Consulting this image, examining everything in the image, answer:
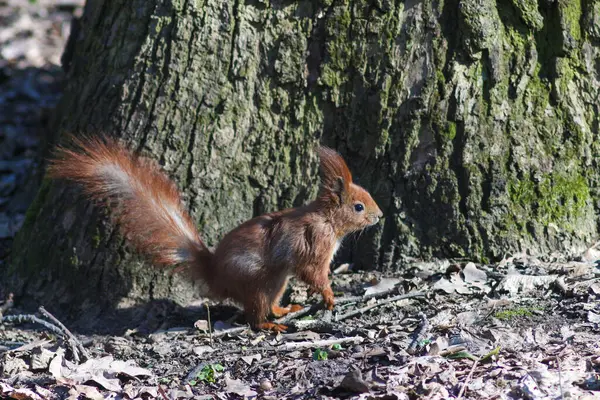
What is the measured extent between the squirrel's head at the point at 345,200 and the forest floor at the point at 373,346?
379mm

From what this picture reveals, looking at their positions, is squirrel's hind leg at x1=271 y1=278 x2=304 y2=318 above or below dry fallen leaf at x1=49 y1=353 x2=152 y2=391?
above

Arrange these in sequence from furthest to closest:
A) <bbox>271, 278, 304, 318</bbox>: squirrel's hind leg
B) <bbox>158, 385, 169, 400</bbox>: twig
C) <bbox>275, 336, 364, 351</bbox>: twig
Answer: <bbox>271, 278, 304, 318</bbox>: squirrel's hind leg → <bbox>275, 336, 364, 351</bbox>: twig → <bbox>158, 385, 169, 400</bbox>: twig

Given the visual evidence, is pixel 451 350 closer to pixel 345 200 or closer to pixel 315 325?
pixel 315 325

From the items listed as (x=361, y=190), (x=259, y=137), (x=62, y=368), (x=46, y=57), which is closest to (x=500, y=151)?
(x=361, y=190)

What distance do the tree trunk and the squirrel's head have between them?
0.70 ft

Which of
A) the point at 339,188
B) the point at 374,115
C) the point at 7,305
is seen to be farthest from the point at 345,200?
the point at 7,305

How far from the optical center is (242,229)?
13.9 ft

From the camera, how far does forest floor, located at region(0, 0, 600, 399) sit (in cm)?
325

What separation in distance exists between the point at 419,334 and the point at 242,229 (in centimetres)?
117

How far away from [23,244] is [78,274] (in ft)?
1.85

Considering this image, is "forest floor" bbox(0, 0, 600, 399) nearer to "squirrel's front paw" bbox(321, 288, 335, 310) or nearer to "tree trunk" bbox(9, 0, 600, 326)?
"squirrel's front paw" bbox(321, 288, 335, 310)

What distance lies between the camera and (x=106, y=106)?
Answer: 4621mm

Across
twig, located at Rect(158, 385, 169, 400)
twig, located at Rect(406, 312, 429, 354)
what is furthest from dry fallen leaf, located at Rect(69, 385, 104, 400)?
twig, located at Rect(406, 312, 429, 354)

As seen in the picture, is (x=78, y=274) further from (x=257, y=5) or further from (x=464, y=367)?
(x=464, y=367)
